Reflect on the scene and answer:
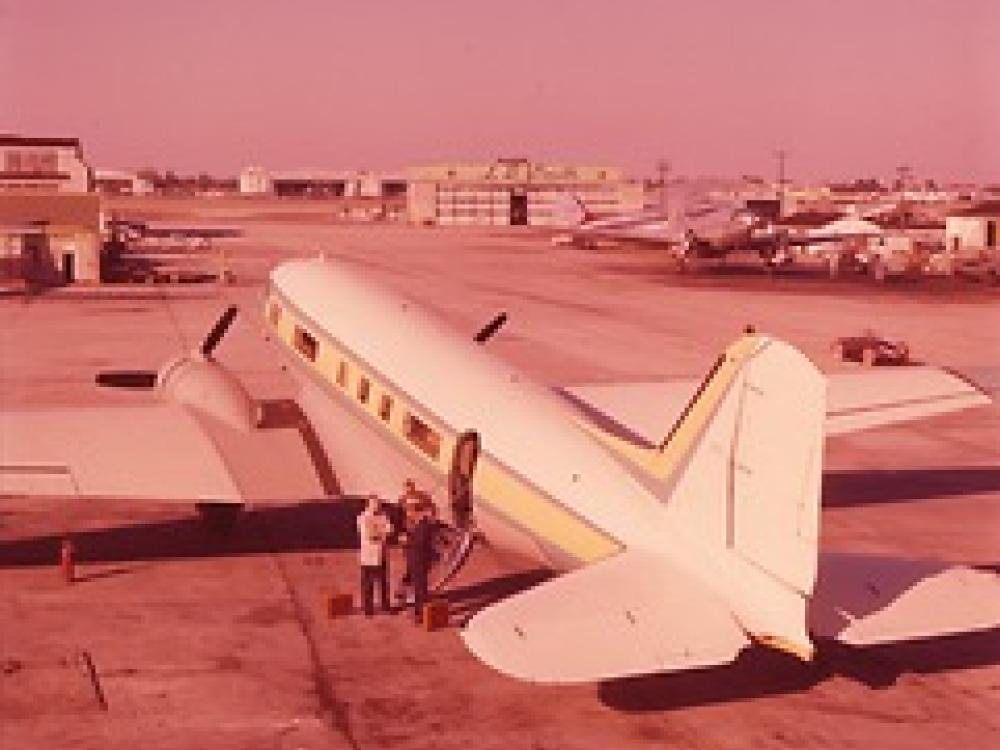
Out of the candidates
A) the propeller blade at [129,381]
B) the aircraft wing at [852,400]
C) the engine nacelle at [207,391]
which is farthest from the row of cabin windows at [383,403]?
the aircraft wing at [852,400]

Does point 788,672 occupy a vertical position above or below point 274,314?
below

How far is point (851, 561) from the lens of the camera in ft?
48.4

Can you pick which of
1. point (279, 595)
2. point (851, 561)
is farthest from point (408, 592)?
point (851, 561)

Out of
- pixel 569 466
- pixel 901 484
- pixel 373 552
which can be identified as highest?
pixel 569 466

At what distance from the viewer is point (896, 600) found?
45.1 ft

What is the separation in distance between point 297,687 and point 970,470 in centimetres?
1750

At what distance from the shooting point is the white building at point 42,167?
76938mm

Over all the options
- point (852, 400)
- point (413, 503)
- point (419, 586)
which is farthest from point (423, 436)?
point (852, 400)

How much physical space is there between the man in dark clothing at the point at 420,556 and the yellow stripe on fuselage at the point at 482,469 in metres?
0.81

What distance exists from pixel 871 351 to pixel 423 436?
1139 inches

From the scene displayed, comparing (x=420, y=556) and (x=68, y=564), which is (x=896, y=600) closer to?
(x=420, y=556)

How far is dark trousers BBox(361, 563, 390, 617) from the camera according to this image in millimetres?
17734

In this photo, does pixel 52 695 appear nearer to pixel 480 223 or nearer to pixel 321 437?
pixel 321 437

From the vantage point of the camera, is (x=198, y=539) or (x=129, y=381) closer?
(x=198, y=539)
